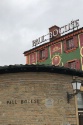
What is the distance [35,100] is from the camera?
12.7 meters

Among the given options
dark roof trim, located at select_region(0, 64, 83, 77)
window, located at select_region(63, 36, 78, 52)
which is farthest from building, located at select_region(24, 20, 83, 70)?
dark roof trim, located at select_region(0, 64, 83, 77)

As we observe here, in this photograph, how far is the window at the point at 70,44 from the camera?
107ft

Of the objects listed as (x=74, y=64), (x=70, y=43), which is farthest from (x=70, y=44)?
(x=74, y=64)

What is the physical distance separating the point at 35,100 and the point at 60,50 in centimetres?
2231

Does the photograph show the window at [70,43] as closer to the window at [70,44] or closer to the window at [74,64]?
the window at [70,44]

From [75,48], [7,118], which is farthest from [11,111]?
[75,48]

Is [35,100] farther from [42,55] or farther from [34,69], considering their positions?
[42,55]

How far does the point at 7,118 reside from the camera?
1227 cm

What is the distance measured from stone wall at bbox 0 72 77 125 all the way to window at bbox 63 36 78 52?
19696 millimetres

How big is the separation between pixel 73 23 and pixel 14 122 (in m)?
26.0

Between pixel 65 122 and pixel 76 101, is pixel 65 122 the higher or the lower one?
the lower one

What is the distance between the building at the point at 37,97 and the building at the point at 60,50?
59.7 feet

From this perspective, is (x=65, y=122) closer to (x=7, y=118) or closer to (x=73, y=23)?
(x=7, y=118)

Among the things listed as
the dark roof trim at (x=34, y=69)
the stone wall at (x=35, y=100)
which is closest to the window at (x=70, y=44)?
the dark roof trim at (x=34, y=69)
